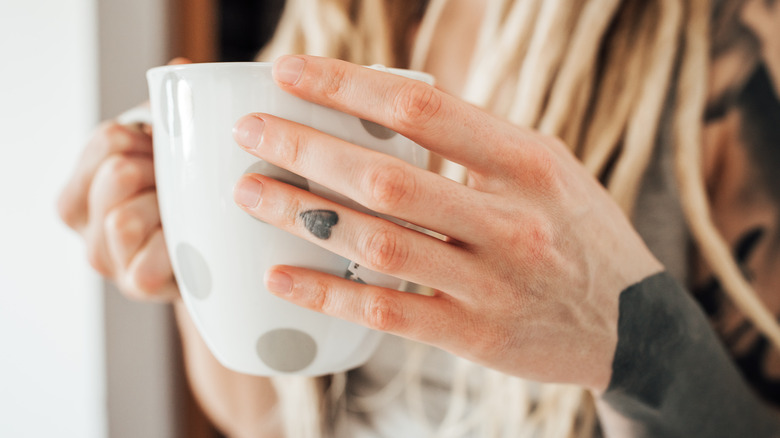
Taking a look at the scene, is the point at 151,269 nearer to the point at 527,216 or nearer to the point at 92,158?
the point at 92,158

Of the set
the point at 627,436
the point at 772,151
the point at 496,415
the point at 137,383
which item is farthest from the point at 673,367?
the point at 137,383

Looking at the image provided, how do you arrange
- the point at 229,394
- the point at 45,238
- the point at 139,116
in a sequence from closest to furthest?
1. the point at 139,116
2. the point at 45,238
3. the point at 229,394

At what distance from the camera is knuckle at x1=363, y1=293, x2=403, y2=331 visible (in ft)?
1.03

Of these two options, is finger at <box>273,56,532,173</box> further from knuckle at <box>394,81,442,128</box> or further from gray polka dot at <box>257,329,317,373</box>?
gray polka dot at <box>257,329,317,373</box>

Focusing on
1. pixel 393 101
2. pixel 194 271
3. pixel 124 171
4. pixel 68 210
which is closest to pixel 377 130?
pixel 393 101

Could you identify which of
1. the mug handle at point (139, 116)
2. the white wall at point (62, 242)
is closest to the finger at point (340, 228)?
the mug handle at point (139, 116)

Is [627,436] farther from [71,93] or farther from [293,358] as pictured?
[71,93]

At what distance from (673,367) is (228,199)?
1.31ft

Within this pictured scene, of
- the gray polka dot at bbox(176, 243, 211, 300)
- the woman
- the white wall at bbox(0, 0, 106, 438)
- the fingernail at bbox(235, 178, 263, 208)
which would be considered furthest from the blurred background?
the fingernail at bbox(235, 178, 263, 208)

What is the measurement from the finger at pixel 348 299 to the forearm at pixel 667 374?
0.61 ft

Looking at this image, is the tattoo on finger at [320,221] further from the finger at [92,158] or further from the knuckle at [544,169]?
the finger at [92,158]

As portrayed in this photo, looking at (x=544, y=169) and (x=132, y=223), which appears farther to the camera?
(x=132, y=223)

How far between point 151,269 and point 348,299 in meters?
0.24

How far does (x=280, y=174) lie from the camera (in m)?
0.31
